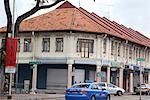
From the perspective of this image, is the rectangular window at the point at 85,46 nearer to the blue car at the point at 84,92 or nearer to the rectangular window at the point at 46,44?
the rectangular window at the point at 46,44

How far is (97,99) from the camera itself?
29516 mm

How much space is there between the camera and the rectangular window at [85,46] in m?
48.9

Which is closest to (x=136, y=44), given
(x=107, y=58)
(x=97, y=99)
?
(x=107, y=58)

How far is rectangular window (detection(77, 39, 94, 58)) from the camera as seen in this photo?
4888 cm

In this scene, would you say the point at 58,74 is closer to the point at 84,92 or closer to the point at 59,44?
the point at 59,44

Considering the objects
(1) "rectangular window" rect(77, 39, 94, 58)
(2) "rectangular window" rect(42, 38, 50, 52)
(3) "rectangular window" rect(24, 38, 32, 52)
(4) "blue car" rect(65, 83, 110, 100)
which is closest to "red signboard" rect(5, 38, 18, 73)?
(4) "blue car" rect(65, 83, 110, 100)

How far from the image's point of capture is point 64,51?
48.8 m

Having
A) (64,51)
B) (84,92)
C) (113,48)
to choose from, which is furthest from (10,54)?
(113,48)

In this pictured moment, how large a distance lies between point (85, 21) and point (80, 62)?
5.56 meters

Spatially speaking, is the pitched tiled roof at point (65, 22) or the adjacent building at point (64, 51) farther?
the pitched tiled roof at point (65, 22)

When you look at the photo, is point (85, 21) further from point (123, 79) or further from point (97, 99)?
point (97, 99)

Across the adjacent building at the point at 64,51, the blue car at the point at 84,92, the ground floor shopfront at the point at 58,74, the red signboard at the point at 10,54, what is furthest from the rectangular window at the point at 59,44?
the blue car at the point at 84,92

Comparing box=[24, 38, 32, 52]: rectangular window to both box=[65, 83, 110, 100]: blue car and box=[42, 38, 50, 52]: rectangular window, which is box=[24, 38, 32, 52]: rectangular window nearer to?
box=[42, 38, 50, 52]: rectangular window

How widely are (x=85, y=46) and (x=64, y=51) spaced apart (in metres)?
2.51
